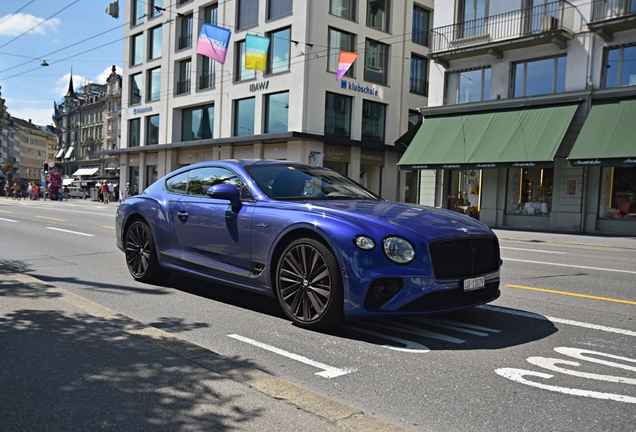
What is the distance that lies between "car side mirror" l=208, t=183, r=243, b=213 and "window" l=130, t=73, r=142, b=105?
42.6 m

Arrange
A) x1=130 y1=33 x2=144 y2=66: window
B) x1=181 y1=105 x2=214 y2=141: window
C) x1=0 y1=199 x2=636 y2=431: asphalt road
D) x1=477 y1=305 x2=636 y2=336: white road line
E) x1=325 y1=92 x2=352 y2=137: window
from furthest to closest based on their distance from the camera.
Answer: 1. x1=130 y1=33 x2=144 y2=66: window
2. x1=181 y1=105 x2=214 y2=141: window
3. x1=325 y1=92 x2=352 y2=137: window
4. x1=477 y1=305 x2=636 y2=336: white road line
5. x1=0 y1=199 x2=636 y2=431: asphalt road

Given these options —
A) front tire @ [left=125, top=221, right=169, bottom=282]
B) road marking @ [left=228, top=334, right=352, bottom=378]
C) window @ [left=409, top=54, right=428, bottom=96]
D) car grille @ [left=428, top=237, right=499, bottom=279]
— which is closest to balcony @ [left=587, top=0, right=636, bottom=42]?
window @ [left=409, top=54, right=428, bottom=96]

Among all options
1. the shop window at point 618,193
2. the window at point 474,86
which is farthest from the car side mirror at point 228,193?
the window at point 474,86

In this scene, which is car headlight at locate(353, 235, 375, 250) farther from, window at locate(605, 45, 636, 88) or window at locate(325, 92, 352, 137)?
window at locate(325, 92, 352, 137)

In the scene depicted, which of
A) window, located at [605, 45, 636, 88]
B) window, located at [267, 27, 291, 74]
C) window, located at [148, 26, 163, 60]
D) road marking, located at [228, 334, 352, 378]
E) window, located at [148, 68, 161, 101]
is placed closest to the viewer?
road marking, located at [228, 334, 352, 378]

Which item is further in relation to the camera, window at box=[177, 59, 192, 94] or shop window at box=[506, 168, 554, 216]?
window at box=[177, 59, 192, 94]

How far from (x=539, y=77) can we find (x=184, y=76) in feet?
83.7

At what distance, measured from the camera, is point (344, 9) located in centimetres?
3297

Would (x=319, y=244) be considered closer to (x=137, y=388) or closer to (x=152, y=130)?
(x=137, y=388)

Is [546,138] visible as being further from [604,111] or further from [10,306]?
[10,306]

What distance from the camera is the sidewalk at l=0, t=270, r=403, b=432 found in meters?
2.97

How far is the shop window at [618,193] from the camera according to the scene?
20688 millimetres

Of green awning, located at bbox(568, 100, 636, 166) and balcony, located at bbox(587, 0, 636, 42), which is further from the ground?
balcony, located at bbox(587, 0, 636, 42)

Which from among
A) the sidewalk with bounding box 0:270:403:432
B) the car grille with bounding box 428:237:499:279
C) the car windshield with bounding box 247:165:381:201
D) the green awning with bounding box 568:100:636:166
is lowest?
the sidewalk with bounding box 0:270:403:432
